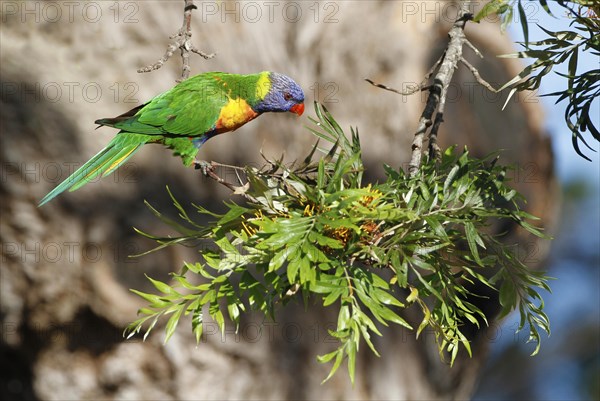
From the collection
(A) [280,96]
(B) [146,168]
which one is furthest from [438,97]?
(B) [146,168]

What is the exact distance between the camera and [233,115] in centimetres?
133

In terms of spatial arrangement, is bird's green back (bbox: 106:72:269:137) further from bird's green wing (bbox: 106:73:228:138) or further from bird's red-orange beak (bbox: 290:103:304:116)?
bird's red-orange beak (bbox: 290:103:304:116)

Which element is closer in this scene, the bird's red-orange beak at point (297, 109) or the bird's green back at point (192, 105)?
the bird's green back at point (192, 105)

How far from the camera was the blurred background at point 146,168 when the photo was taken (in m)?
2.53

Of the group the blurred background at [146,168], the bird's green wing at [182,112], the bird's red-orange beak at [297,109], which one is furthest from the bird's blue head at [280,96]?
the blurred background at [146,168]

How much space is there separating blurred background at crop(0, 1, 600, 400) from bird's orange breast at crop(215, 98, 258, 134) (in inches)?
42.4

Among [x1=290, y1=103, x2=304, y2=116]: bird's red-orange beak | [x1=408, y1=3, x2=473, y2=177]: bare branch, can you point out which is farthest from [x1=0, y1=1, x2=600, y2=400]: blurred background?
[x1=408, y1=3, x2=473, y2=177]: bare branch

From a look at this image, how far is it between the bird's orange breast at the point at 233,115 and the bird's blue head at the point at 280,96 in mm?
23

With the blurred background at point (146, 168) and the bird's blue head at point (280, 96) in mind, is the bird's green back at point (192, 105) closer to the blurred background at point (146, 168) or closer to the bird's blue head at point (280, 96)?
the bird's blue head at point (280, 96)

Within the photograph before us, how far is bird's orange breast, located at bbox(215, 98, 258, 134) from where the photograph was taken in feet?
4.31

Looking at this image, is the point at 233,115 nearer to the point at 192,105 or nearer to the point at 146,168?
the point at 192,105

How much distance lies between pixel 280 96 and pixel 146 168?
1.35 m

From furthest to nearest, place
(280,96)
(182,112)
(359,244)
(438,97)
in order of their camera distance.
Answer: (280,96) < (182,112) < (438,97) < (359,244)

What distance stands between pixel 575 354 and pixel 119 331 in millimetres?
4368
